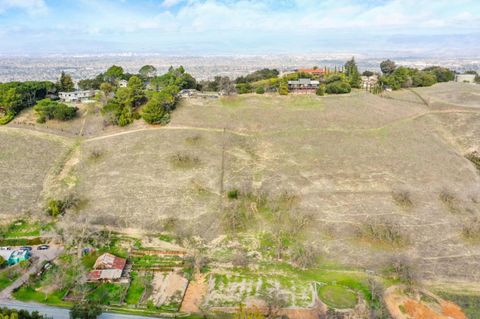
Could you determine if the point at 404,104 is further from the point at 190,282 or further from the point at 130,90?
the point at 190,282

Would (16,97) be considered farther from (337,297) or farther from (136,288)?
(337,297)

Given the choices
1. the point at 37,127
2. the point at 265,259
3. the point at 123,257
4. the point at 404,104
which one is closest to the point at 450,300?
the point at 265,259

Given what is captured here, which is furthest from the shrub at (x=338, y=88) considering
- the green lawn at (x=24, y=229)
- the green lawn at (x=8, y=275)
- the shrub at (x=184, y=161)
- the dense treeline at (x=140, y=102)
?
the green lawn at (x=8, y=275)

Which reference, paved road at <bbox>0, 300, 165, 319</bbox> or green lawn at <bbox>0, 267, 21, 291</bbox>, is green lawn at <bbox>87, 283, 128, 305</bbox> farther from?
green lawn at <bbox>0, 267, 21, 291</bbox>

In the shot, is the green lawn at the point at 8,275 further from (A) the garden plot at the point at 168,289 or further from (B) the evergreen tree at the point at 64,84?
(B) the evergreen tree at the point at 64,84

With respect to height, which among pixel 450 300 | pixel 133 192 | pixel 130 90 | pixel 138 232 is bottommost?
pixel 450 300

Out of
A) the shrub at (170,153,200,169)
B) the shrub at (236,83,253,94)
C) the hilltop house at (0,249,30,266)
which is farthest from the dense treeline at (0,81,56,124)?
the shrub at (236,83,253,94)

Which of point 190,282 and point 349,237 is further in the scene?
point 349,237
